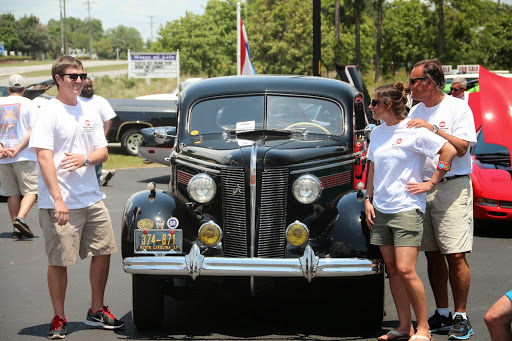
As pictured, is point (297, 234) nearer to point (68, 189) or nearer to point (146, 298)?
point (146, 298)

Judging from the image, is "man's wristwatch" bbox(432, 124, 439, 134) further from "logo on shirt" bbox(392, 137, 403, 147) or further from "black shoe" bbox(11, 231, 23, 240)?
"black shoe" bbox(11, 231, 23, 240)

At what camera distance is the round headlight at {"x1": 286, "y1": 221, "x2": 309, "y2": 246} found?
19.0ft

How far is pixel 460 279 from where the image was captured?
5711 millimetres

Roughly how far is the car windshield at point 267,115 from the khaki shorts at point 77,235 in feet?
5.17

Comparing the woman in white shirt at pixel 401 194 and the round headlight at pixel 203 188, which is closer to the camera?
the woman in white shirt at pixel 401 194

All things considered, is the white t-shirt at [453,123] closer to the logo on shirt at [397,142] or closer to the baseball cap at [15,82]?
the logo on shirt at [397,142]

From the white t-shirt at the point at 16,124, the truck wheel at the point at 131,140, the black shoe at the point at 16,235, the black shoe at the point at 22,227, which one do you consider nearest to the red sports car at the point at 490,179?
the white t-shirt at the point at 16,124

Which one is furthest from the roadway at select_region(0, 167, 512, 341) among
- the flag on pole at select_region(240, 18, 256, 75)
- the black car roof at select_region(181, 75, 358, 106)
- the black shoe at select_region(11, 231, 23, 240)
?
the flag on pole at select_region(240, 18, 256, 75)

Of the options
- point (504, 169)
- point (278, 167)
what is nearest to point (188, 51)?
point (504, 169)

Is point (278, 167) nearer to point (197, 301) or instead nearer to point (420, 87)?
point (420, 87)

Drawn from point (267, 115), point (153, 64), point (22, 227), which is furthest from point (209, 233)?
point (153, 64)

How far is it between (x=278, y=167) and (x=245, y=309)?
4.99 ft

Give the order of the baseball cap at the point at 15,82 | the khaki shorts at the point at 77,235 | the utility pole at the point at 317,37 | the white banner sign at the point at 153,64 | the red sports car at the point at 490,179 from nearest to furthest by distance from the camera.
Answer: the khaki shorts at the point at 77,235 < the baseball cap at the point at 15,82 < the red sports car at the point at 490,179 < the utility pole at the point at 317,37 < the white banner sign at the point at 153,64

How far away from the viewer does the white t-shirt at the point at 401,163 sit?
5.37 metres
